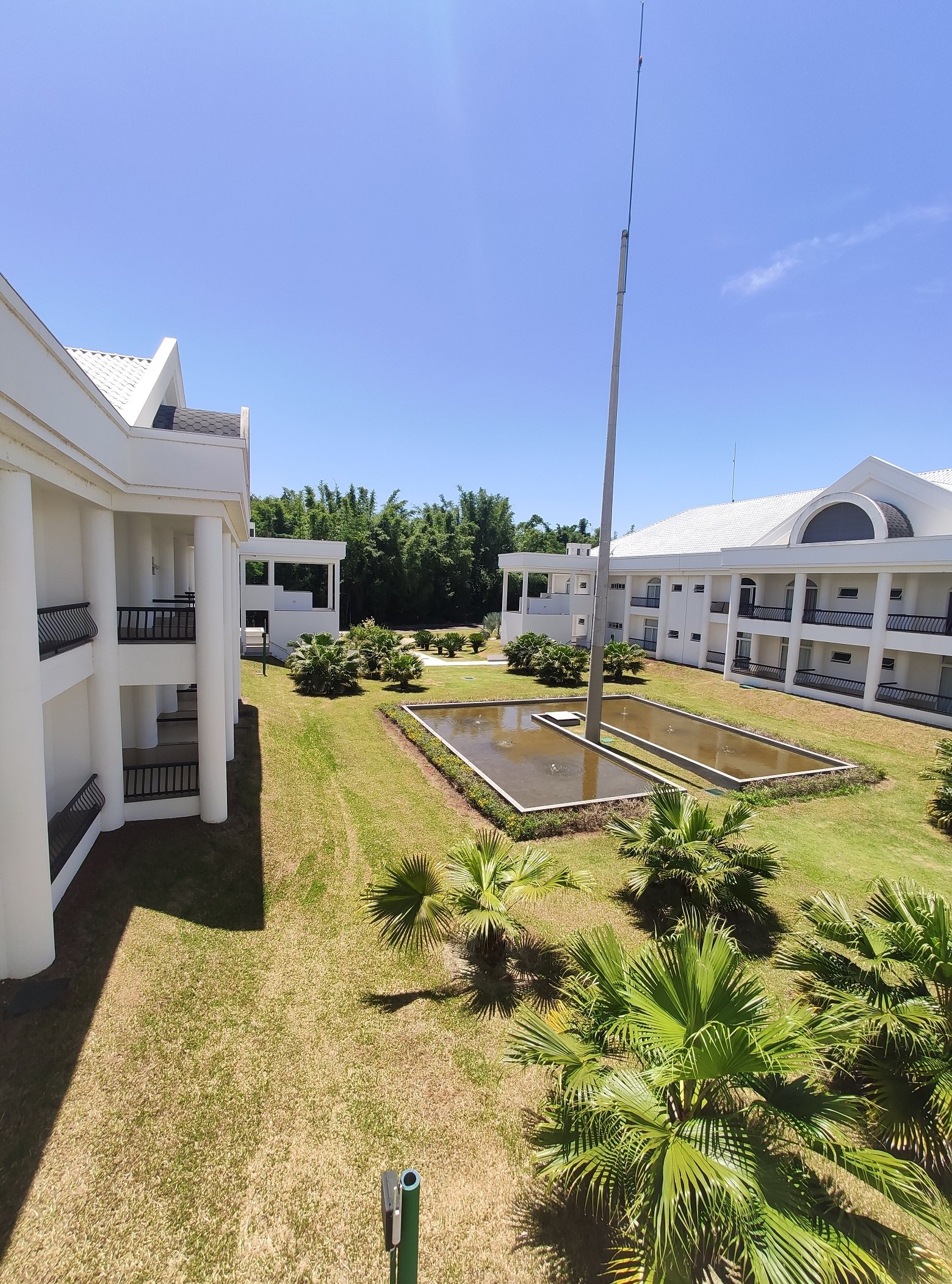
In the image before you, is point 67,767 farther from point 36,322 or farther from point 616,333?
point 616,333

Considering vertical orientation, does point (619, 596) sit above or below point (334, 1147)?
above

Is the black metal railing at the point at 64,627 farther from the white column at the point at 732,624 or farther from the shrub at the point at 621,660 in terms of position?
the white column at the point at 732,624

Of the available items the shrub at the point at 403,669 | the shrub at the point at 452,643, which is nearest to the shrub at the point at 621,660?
the shrub at the point at 403,669

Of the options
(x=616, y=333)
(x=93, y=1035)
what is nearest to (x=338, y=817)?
(x=93, y=1035)

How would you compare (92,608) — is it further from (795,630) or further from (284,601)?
(795,630)

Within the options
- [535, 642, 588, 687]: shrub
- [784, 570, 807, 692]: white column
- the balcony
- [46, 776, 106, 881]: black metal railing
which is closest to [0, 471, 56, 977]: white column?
[46, 776, 106, 881]: black metal railing

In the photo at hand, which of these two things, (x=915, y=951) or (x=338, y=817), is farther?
(x=338, y=817)

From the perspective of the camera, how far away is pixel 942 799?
11906 mm

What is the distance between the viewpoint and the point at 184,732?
1377 cm

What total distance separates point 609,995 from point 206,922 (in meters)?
5.47

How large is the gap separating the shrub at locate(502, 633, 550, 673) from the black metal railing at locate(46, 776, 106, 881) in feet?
66.9

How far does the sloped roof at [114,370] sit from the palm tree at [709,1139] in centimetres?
1101

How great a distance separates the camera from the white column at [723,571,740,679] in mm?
26562

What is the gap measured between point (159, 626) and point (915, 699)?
24432mm
